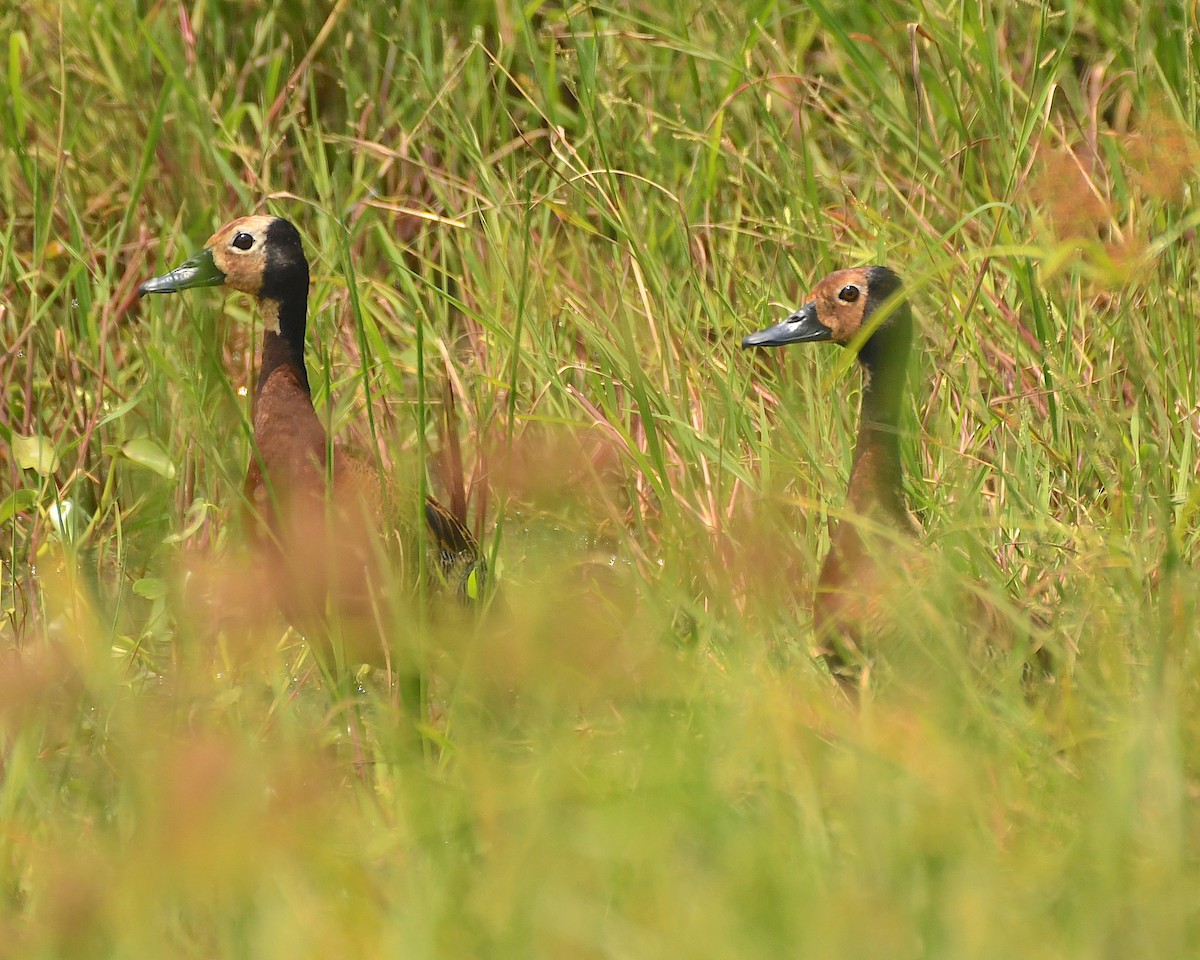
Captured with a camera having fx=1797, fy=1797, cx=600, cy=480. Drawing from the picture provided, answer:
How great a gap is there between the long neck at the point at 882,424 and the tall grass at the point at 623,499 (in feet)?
0.33

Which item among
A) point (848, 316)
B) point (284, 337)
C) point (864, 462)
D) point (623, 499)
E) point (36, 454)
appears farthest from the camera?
point (623, 499)

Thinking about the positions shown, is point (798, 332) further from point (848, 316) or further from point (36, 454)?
point (36, 454)

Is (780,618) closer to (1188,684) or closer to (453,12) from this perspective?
(1188,684)

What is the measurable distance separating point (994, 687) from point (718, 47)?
7.88 ft

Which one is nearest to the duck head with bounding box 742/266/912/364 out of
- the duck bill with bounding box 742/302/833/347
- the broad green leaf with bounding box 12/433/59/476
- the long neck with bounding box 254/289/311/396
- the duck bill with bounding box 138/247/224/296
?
the duck bill with bounding box 742/302/833/347

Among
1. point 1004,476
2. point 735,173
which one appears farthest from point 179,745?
point 735,173

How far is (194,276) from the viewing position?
11.9 ft

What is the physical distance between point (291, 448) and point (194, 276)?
20.0 inches

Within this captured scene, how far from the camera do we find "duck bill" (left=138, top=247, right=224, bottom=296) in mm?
3604

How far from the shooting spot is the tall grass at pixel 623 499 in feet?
6.15

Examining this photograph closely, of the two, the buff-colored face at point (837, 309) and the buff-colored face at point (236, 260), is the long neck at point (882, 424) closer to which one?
the buff-colored face at point (837, 309)

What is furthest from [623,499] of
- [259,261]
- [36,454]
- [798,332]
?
[36,454]

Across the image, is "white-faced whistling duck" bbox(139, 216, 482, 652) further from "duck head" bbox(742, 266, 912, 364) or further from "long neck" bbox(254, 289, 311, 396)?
"duck head" bbox(742, 266, 912, 364)

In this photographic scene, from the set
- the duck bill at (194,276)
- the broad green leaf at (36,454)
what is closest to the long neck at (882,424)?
the duck bill at (194,276)
